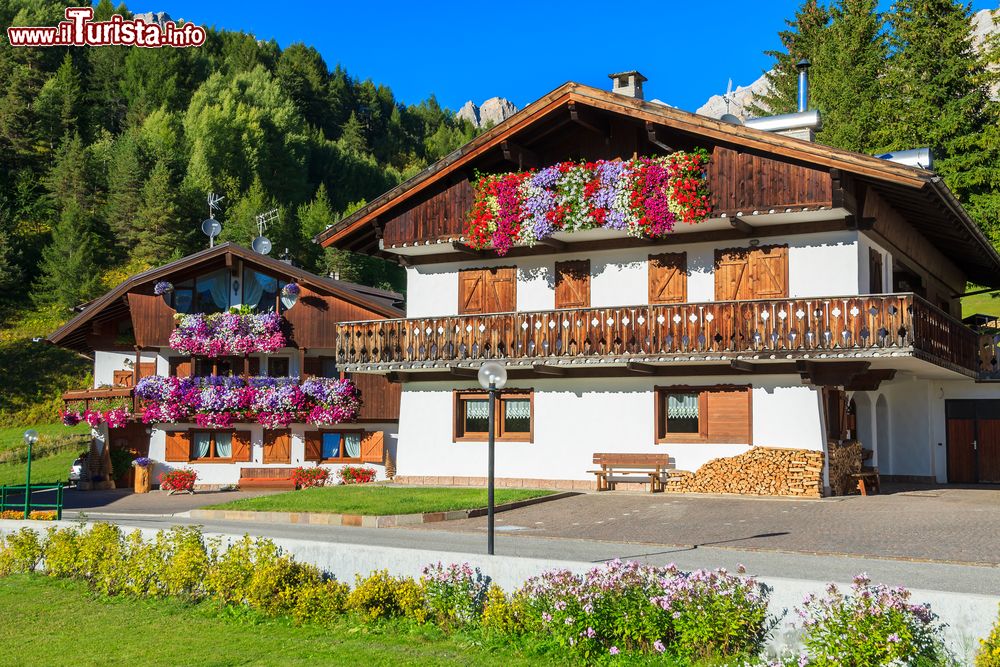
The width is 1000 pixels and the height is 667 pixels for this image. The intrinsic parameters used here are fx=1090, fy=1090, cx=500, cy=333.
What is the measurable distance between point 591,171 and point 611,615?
17.2 meters

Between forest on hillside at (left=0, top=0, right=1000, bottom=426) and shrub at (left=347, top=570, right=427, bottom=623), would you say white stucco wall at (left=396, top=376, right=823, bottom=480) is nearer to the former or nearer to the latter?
shrub at (left=347, top=570, right=427, bottom=623)

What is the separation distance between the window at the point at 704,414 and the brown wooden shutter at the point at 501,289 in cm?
486

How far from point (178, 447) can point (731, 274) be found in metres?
20.4

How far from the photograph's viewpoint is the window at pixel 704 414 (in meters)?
26.1

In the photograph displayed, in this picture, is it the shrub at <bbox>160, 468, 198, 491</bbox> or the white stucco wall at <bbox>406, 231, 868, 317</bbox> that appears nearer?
the white stucco wall at <bbox>406, 231, 868, 317</bbox>

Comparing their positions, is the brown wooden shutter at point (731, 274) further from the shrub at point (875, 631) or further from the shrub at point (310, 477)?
the shrub at point (875, 631)

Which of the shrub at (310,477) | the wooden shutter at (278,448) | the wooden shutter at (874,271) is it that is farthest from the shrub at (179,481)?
the wooden shutter at (874,271)

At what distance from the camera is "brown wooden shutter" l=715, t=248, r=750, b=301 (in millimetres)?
26406

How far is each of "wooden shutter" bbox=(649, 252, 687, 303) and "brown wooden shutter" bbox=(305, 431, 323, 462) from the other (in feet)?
47.2

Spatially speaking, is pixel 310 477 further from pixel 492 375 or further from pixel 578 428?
pixel 492 375

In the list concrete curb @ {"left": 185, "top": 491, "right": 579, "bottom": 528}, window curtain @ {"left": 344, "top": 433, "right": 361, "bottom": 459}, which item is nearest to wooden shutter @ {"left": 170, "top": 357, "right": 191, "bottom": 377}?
window curtain @ {"left": 344, "top": 433, "right": 361, "bottom": 459}

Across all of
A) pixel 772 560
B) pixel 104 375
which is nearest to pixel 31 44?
pixel 104 375

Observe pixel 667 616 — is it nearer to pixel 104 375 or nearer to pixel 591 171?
pixel 591 171

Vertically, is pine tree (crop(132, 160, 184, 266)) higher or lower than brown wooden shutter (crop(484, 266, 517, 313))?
higher
